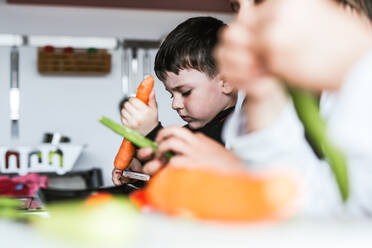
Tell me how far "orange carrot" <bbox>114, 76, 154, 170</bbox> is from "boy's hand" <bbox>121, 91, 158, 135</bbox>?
2 centimetres

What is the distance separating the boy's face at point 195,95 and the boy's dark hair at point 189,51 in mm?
17

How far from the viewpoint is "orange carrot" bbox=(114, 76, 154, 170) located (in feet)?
2.67

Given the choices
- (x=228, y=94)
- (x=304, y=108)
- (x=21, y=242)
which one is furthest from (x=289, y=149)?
(x=228, y=94)

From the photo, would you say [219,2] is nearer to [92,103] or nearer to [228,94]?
[92,103]

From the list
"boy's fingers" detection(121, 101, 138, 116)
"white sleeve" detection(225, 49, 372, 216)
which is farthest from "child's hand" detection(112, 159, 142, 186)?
"white sleeve" detection(225, 49, 372, 216)

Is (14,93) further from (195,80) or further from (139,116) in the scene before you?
(139,116)

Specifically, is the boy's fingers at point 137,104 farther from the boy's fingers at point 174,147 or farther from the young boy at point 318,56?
the young boy at point 318,56

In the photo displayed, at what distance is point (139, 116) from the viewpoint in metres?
0.88

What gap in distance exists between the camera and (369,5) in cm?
43

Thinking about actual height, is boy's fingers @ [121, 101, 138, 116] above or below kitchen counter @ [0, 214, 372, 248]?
below

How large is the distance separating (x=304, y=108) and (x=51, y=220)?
0.49ft

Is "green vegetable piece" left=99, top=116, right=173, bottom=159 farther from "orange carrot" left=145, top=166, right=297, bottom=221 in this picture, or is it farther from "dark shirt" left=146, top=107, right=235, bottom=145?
"dark shirt" left=146, top=107, right=235, bottom=145

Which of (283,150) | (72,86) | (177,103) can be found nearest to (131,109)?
(177,103)

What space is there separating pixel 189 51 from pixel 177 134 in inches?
30.1
